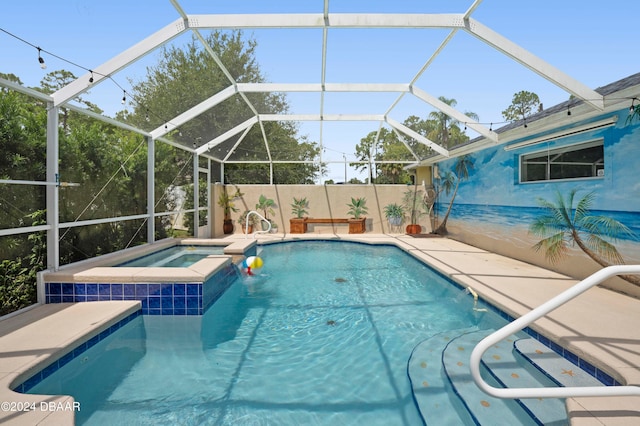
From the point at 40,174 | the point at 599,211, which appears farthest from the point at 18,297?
the point at 599,211

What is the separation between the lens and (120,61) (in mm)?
5352

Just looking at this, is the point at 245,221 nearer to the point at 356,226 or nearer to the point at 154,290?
the point at 356,226

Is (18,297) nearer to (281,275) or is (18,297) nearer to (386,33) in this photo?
(281,275)

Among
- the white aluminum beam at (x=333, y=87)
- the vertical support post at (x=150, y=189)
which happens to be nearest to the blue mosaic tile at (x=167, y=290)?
the vertical support post at (x=150, y=189)

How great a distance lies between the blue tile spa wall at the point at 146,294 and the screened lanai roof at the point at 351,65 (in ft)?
9.35

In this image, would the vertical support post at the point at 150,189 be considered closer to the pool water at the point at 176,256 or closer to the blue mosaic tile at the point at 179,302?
the pool water at the point at 176,256

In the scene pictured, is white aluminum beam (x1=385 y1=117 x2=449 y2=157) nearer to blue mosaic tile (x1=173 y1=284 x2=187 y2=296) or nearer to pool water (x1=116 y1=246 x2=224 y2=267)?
pool water (x1=116 y1=246 x2=224 y2=267)

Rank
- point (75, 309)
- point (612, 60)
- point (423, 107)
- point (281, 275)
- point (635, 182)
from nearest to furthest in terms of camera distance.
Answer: point (75, 309) → point (635, 182) → point (612, 60) → point (281, 275) → point (423, 107)

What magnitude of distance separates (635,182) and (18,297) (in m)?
8.94

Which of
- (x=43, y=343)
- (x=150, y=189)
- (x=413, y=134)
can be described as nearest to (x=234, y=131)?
(x=150, y=189)

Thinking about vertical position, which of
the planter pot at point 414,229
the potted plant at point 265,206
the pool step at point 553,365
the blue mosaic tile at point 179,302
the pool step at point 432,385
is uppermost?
the potted plant at point 265,206

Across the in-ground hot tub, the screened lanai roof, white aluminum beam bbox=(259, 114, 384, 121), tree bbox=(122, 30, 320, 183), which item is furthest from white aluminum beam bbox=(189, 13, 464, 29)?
white aluminum beam bbox=(259, 114, 384, 121)

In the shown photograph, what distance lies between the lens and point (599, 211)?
565cm

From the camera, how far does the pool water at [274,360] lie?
2806 mm
